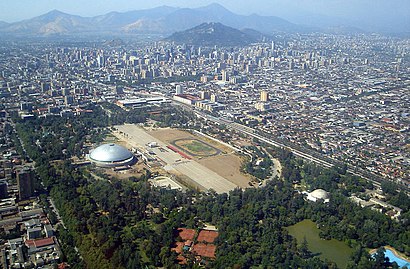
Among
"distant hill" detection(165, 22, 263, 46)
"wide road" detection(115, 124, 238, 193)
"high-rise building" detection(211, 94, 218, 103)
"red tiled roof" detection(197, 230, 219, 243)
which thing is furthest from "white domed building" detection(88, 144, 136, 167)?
"distant hill" detection(165, 22, 263, 46)

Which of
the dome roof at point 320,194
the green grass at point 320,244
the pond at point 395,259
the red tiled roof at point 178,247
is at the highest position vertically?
the dome roof at point 320,194

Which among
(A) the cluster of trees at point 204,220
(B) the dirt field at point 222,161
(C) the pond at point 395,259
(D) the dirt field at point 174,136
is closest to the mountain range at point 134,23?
(D) the dirt field at point 174,136

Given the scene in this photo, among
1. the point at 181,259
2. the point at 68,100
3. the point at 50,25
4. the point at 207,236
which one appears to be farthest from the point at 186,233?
the point at 50,25

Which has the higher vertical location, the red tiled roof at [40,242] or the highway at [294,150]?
the highway at [294,150]

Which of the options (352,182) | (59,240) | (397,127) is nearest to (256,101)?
(397,127)

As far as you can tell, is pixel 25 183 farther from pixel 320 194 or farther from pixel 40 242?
pixel 320 194

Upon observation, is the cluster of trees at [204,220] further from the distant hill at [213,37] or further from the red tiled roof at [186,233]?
the distant hill at [213,37]
